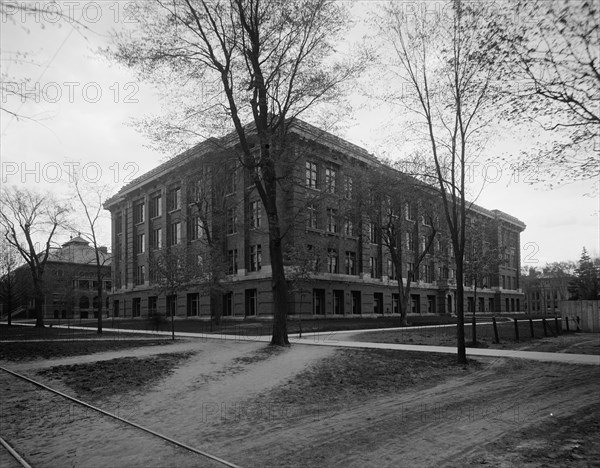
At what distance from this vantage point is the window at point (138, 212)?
198ft

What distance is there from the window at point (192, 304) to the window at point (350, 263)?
1503cm

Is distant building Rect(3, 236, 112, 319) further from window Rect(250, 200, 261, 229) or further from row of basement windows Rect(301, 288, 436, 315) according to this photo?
row of basement windows Rect(301, 288, 436, 315)

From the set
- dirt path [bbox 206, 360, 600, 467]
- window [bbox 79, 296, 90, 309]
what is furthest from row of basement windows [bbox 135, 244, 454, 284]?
window [bbox 79, 296, 90, 309]

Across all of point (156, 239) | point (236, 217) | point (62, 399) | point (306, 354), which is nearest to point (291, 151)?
point (306, 354)

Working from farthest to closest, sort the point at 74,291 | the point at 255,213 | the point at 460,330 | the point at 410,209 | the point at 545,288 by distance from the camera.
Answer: the point at 545,288, the point at 74,291, the point at 255,213, the point at 410,209, the point at 460,330

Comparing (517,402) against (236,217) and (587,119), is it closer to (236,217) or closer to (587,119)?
(587,119)

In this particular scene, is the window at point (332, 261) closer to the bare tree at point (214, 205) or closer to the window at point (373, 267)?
the window at point (373, 267)

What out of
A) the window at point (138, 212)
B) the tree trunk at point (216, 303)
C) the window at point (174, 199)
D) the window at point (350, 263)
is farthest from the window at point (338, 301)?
the window at point (138, 212)

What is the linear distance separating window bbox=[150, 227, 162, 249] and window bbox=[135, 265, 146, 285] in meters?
4.44

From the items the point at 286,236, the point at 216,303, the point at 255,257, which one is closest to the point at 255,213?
the point at 255,257

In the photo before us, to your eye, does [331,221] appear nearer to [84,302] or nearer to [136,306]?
[136,306]

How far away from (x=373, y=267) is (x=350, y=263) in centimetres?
420

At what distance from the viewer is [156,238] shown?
5644 centimetres

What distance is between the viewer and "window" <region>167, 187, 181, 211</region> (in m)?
52.5
